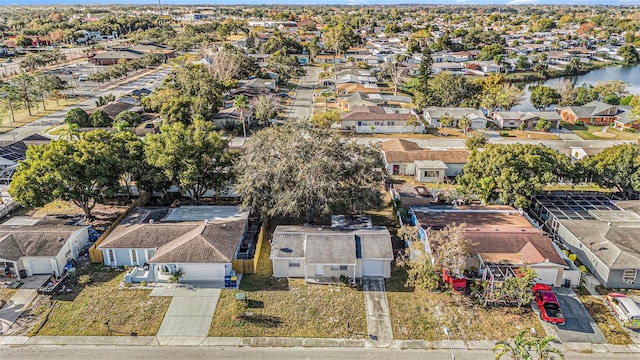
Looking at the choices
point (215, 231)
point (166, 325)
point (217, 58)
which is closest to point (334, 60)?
point (217, 58)

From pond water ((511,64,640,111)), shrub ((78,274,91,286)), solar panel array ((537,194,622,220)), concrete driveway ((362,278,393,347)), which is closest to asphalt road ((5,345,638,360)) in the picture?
concrete driveway ((362,278,393,347))

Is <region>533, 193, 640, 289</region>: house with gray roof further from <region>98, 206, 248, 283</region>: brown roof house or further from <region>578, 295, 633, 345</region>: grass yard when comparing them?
<region>98, 206, 248, 283</region>: brown roof house

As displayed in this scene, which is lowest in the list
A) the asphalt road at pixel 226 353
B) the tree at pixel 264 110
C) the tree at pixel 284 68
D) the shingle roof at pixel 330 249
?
the asphalt road at pixel 226 353

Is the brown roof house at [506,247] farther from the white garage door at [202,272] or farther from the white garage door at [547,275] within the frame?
the white garage door at [202,272]

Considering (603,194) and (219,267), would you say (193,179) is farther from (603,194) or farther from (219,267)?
(603,194)

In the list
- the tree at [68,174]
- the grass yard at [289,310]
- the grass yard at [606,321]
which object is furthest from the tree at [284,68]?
the grass yard at [606,321]
